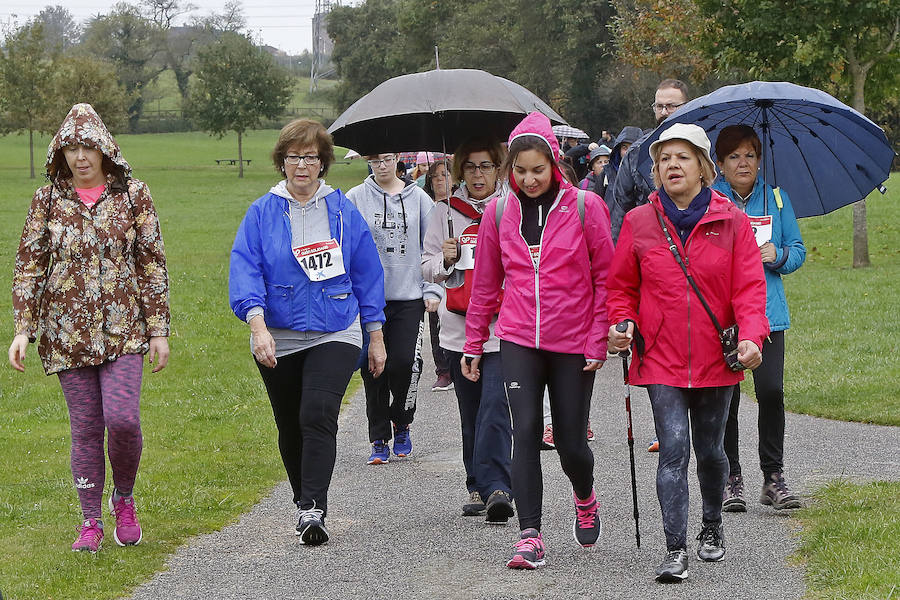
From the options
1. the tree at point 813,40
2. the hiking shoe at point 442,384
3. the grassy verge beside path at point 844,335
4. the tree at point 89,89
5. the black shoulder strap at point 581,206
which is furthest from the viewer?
the tree at point 89,89

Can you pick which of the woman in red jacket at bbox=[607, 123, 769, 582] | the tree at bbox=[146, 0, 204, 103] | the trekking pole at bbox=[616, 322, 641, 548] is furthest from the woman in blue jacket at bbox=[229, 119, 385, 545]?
the tree at bbox=[146, 0, 204, 103]

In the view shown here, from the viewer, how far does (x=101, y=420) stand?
626cm

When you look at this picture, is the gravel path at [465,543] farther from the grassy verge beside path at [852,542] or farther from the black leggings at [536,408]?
the black leggings at [536,408]

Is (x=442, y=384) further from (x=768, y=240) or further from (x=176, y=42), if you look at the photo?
(x=176, y=42)

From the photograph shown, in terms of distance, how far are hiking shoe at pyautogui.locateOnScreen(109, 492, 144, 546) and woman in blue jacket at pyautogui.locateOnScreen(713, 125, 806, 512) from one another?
299cm

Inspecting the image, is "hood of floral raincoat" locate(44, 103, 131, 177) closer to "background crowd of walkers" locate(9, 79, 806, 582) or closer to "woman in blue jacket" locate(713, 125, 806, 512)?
"background crowd of walkers" locate(9, 79, 806, 582)

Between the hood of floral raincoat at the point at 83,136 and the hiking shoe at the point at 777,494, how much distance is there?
3594 millimetres

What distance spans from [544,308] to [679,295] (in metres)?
0.61

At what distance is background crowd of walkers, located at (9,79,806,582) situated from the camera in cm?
547

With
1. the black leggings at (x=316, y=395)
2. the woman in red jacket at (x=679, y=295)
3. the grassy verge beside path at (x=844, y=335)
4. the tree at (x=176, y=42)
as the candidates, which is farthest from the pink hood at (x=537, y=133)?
the tree at (x=176, y=42)

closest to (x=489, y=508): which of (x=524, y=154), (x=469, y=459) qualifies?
(x=469, y=459)

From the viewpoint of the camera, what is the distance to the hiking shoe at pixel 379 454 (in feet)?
27.9

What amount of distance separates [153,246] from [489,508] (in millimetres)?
2126

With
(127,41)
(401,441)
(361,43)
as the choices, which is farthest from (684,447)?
(127,41)
